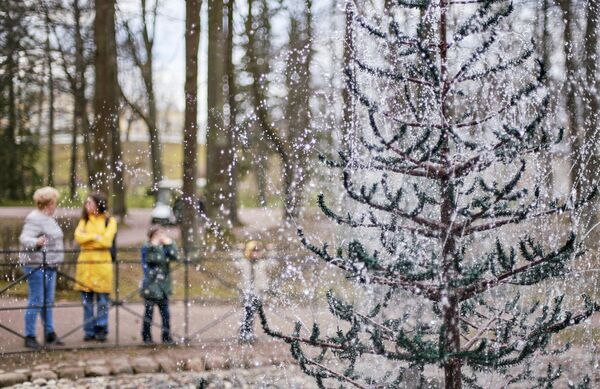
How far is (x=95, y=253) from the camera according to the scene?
8.34 metres

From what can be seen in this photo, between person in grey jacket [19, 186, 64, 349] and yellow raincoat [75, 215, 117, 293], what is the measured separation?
0.30 meters

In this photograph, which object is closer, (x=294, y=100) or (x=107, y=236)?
(x=107, y=236)

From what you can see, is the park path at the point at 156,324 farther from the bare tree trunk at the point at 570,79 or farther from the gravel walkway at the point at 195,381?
the bare tree trunk at the point at 570,79

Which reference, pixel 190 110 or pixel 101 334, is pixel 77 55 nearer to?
pixel 190 110

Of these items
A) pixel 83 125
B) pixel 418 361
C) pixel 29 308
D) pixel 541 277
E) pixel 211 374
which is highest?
pixel 83 125

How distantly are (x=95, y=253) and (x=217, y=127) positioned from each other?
21.9ft

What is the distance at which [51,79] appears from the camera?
50.9 feet

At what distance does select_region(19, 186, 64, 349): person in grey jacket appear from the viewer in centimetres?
790

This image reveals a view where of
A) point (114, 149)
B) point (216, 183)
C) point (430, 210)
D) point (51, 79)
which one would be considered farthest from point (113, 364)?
point (114, 149)

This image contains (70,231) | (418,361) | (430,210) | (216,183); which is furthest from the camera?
A: (216,183)

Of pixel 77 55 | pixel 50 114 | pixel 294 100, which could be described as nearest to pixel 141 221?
pixel 50 114

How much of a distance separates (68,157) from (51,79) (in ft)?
18.1

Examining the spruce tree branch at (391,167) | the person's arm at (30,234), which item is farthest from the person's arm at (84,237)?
the spruce tree branch at (391,167)

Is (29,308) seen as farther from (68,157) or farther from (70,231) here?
(68,157)
